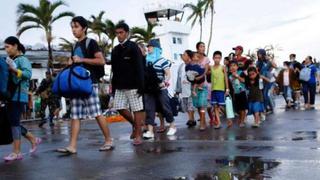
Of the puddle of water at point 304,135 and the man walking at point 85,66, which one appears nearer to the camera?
the man walking at point 85,66

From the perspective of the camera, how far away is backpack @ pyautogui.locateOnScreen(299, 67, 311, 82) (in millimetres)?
15516

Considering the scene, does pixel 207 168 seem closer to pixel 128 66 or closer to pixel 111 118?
pixel 128 66

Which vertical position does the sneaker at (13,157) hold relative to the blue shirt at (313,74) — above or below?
below

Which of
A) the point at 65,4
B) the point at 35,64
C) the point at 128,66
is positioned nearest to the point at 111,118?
the point at 128,66

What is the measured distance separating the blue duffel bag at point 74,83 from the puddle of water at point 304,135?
10.8ft

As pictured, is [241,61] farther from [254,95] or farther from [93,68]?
[93,68]

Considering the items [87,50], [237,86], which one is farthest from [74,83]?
[237,86]

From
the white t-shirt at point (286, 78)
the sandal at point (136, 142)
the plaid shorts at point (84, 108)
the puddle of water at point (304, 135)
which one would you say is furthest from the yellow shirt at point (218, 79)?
the white t-shirt at point (286, 78)

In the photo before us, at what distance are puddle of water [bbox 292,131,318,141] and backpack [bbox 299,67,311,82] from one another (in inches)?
293

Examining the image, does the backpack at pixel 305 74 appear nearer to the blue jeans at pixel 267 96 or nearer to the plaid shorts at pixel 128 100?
the blue jeans at pixel 267 96

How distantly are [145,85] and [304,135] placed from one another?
2.84m

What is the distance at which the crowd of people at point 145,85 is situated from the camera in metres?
6.93

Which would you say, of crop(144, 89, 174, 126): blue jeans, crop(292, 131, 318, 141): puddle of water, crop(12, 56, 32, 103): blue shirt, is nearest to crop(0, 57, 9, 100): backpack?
crop(12, 56, 32, 103): blue shirt

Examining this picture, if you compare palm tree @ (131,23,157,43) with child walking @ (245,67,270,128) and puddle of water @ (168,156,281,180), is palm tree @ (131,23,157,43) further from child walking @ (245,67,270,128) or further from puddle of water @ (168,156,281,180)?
puddle of water @ (168,156,281,180)
